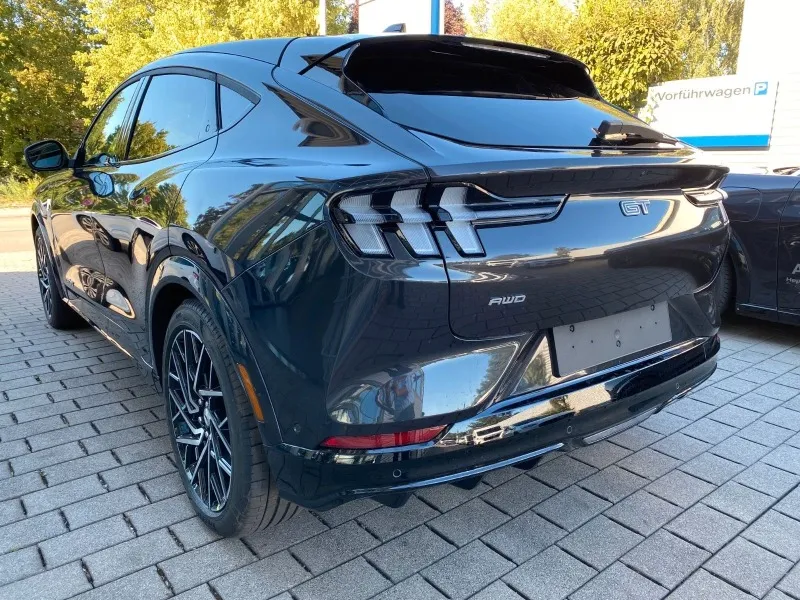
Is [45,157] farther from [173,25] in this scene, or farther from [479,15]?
[479,15]

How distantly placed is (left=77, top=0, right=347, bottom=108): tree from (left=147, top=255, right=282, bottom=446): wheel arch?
14.2 m

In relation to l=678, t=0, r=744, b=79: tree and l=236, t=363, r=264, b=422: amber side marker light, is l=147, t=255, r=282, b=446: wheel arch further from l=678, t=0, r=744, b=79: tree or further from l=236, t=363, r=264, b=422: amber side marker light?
l=678, t=0, r=744, b=79: tree

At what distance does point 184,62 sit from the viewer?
270 centimetres

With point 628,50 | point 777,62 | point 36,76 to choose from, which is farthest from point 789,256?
point 36,76

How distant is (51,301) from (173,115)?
2.76 m

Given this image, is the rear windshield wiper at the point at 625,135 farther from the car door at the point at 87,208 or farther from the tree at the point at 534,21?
the tree at the point at 534,21

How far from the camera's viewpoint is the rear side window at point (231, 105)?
2.19 m

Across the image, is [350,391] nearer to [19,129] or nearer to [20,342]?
[20,342]

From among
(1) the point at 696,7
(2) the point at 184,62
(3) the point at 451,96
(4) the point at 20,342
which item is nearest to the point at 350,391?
(3) the point at 451,96

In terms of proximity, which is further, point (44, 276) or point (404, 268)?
point (44, 276)

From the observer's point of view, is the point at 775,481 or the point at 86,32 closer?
the point at 775,481

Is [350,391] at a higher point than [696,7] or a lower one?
lower

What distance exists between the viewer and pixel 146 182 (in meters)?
2.59

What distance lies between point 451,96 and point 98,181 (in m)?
2.03
